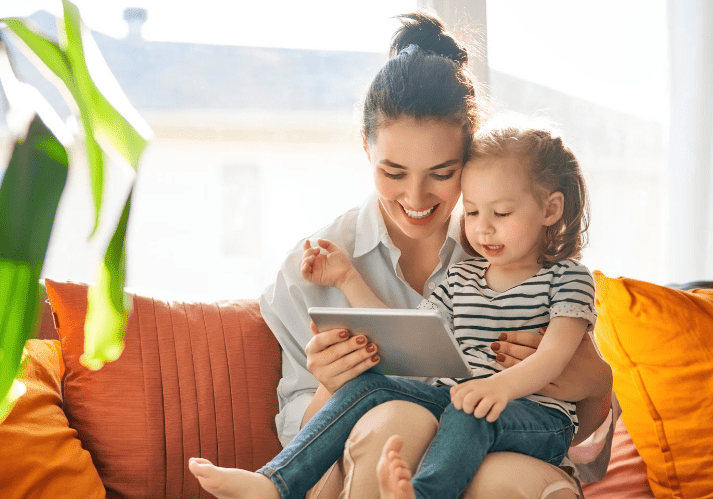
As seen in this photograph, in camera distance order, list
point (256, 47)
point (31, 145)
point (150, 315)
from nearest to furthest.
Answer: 1. point (31, 145)
2. point (150, 315)
3. point (256, 47)

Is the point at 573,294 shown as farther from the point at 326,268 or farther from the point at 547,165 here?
the point at 326,268

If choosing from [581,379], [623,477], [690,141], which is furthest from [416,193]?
[690,141]

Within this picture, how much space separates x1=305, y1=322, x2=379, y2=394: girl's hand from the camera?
1.16 metres

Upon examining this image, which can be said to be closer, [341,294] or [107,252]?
[107,252]

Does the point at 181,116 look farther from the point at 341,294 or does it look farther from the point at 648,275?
the point at 648,275

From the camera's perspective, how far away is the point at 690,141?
8.38 ft

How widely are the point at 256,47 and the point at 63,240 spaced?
83cm

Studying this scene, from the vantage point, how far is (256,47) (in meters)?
2.10

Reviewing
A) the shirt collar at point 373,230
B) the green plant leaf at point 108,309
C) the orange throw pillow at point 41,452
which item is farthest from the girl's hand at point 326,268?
the green plant leaf at point 108,309

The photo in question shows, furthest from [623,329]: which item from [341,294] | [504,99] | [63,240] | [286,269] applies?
[63,240]

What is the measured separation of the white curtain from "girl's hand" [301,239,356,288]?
1.69m

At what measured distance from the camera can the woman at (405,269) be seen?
108cm

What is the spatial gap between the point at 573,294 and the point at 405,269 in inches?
19.2

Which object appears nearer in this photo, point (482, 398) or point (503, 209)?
point (482, 398)
